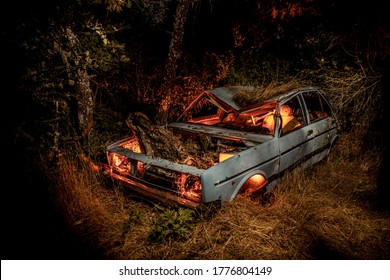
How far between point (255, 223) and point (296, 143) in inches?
58.2

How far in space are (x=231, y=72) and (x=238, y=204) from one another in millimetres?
5155

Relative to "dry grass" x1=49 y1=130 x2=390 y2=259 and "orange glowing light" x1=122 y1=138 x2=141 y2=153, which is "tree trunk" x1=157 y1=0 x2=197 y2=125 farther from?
"dry grass" x1=49 y1=130 x2=390 y2=259

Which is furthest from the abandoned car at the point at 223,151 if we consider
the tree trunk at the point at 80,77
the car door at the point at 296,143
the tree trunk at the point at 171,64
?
the tree trunk at the point at 171,64

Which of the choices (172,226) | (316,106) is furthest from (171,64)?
(172,226)

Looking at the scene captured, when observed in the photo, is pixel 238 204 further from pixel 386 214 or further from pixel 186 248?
pixel 386 214

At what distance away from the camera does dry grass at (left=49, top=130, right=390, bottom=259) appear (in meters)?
3.40

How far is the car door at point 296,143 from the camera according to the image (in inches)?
169

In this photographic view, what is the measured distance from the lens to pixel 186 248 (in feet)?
11.2

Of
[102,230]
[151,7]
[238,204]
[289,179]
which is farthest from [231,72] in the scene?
[102,230]

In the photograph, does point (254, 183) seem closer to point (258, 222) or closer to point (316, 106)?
point (258, 222)

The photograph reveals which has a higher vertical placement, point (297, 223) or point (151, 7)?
point (151, 7)

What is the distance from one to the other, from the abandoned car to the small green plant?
154 millimetres

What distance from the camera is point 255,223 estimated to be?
3711 mm
